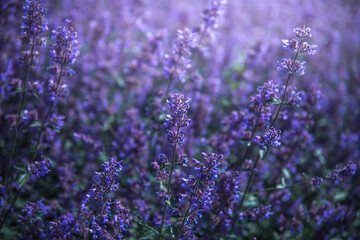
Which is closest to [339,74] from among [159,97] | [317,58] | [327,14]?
[317,58]

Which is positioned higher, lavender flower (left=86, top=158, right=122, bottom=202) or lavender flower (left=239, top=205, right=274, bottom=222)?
lavender flower (left=239, top=205, right=274, bottom=222)

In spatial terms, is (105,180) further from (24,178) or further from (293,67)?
(293,67)

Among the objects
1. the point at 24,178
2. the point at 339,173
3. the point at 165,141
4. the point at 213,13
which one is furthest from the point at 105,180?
the point at 213,13

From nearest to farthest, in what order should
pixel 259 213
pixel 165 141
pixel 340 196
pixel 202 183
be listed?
pixel 202 183 → pixel 259 213 → pixel 340 196 → pixel 165 141

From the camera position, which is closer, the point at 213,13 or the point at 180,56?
the point at 180,56

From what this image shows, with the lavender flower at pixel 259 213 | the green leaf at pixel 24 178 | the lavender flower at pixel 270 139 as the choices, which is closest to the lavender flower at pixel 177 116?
the lavender flower at pixel 270 139

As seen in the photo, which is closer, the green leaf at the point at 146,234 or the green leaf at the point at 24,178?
the green leaf at the point at 146,234

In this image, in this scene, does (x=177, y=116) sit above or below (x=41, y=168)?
above

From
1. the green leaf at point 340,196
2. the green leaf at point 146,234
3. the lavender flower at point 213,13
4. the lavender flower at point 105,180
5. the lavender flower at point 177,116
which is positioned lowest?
the green leaf at point 146,234

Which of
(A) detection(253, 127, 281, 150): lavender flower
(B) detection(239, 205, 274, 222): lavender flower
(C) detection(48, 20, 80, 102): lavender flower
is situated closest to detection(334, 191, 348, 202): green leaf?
(B) detection(239, 205, 274, 222): lavender flower

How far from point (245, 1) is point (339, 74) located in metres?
7.49

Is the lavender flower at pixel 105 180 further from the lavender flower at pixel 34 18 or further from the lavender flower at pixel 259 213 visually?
the lavender flower at pixel 34 18

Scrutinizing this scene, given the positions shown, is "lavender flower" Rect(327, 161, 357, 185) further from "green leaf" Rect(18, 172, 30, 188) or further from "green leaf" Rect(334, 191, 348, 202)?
"green leaf" Rect(18, 172, 30, 188)

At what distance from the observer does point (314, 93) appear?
18.1 ft
